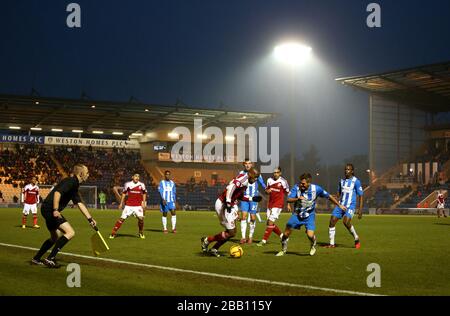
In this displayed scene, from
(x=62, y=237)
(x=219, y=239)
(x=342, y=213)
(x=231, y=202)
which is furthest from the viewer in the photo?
(x=342, y=213)

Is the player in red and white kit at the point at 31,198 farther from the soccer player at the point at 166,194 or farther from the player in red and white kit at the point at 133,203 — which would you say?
the player in red and white kit at the point at 133,203

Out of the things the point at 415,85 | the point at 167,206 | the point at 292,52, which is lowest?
the point at 167,206

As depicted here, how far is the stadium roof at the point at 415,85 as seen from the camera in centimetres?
5725

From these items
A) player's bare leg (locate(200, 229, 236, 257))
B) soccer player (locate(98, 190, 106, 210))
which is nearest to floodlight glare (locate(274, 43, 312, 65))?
soccer player (locate(98, 190, 106, 210))

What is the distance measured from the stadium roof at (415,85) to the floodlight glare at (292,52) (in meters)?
15.5

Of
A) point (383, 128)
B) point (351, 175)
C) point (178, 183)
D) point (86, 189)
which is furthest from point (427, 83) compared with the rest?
point (351, 175)

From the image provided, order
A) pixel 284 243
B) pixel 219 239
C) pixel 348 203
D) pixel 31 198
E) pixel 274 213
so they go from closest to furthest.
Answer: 1. pixel 219 239
2. pixel 284 243
3. pixel 348 203
4. pixel 274 213
5. pixel 31 198

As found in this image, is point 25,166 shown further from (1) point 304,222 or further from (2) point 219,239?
(1) point 304,222

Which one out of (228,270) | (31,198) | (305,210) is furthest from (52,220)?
(31,198)

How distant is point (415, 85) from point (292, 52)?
2425cm

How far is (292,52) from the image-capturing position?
43281 mm

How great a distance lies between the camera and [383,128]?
65.4 metres

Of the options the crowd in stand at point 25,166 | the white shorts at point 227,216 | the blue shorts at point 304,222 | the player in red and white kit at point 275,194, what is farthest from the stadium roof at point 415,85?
the white shorts at point 227,216
